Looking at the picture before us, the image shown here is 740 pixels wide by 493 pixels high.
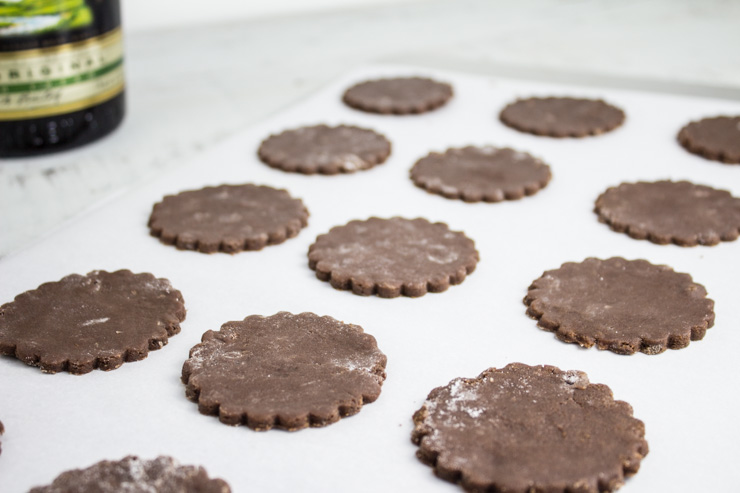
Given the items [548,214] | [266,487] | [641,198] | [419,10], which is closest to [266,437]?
[266,487]

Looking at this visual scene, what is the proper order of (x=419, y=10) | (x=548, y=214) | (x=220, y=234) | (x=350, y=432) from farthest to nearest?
1. (x=419, y=10)
2. (x=548, y=214)
3. (x=220, y=234)
4. (x=350, y=432)

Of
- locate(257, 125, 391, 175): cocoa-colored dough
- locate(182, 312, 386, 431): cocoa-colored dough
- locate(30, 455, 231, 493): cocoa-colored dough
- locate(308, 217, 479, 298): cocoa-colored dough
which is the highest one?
locate(30, 455, 231, 493): cocoa-colored dough

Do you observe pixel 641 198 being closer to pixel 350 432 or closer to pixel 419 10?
pixel 350 432

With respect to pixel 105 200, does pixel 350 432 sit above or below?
above

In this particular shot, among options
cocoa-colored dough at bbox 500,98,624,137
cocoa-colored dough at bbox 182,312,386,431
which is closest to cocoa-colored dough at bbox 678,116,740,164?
cocoa-colored dough at bbox 500,98,624,137

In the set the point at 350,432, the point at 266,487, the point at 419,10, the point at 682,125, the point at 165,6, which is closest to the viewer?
the point at 266,487

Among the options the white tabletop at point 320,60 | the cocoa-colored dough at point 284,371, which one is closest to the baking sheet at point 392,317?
the cocoa-colored dough at point 284,371

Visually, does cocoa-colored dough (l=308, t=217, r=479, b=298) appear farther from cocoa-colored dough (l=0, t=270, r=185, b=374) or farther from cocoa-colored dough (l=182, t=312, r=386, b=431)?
cocoa-colored dough (l=0, t=270, r=185, b=374)
